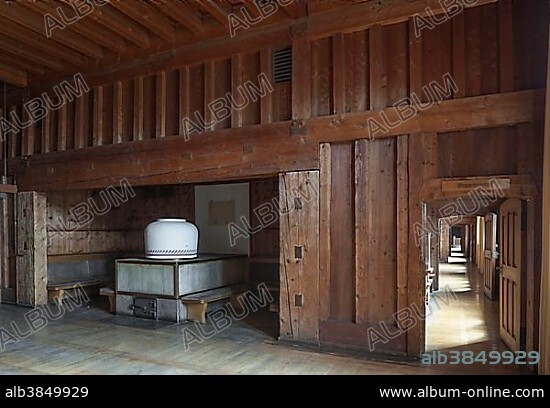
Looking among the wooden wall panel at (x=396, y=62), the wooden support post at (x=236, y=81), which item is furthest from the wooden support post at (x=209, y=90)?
the wooden wall panel at (x=396, y=62)

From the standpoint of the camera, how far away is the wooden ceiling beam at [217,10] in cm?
498

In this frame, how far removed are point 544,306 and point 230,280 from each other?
4.96 meters

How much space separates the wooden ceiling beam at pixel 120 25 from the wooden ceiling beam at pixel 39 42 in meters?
1.03

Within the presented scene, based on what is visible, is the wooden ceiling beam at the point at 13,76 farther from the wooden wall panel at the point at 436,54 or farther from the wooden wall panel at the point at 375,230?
the wooden wall panel at the point at 436,54

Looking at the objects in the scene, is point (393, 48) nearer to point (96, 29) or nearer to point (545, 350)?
point (545, 350)

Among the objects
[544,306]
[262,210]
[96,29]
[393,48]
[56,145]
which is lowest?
[544,306]

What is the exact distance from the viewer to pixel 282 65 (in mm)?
5332

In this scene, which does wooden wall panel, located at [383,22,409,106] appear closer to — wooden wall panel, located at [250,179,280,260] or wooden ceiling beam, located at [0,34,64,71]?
wooden wall panel, located at [250,179,280,260]

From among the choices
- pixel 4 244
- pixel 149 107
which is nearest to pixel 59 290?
pixel 4 244

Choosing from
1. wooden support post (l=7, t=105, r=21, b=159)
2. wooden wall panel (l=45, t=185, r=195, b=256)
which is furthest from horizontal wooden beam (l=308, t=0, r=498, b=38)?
wooden support post (l=7, t=105, r=21, b=159)

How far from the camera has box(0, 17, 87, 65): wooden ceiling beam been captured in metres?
5.62

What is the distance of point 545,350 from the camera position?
147 inches
